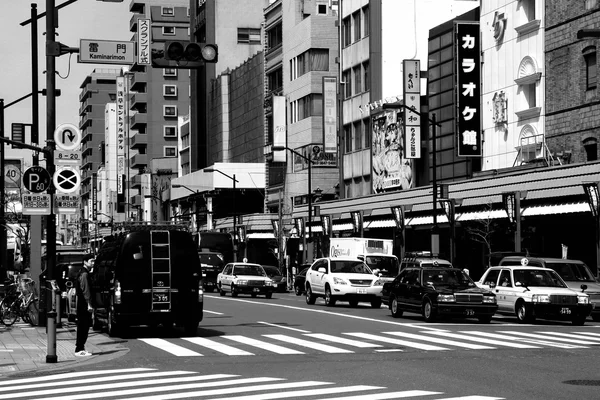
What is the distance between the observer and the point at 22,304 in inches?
1201

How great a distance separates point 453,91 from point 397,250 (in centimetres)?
1156

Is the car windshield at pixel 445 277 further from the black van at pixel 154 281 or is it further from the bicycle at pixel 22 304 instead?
the bicycle at pixel 22 304

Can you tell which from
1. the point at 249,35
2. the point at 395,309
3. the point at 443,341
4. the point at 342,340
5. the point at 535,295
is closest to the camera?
the point at 443,341

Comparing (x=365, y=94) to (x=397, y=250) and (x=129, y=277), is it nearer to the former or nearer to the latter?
(x=397, y=250)

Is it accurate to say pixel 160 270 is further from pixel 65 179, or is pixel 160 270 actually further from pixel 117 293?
pixel 65 179

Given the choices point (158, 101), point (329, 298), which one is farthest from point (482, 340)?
point (158, 101)

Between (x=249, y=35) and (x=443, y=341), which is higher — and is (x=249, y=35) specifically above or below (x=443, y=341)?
above

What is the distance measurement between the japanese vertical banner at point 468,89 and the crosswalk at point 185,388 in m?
41.4

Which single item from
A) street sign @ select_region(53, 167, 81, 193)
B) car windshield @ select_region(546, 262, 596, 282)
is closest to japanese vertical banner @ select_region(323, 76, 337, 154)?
car windshield @ select_region(546, 262, 596, 282)

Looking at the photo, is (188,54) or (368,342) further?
(368,342)

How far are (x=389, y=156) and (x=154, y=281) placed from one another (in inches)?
1812

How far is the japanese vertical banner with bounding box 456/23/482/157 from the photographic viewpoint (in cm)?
5709

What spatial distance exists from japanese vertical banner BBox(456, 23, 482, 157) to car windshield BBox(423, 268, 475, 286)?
1017 inches

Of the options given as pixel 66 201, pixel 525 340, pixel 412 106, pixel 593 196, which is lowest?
pixel 525 340
